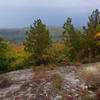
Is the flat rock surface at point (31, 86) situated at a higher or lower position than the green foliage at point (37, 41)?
lower

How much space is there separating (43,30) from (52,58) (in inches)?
134

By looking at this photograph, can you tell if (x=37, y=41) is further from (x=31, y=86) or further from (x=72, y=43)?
(x=31, y=86)

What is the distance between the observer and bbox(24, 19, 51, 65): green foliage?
27.2 meters

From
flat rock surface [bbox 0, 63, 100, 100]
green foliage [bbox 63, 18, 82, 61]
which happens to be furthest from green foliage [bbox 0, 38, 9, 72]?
green foliage [bbox 63, 18, 82, 61]

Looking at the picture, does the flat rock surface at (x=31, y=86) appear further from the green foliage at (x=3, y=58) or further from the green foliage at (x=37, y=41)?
the green foliage at (x=37, y=41)

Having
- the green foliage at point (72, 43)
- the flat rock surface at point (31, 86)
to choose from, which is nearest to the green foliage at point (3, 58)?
the flat rock surface at point (31, 86)

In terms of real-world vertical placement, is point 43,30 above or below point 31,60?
above

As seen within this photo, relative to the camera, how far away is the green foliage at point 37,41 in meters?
27.2

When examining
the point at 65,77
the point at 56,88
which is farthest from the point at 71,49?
the point at 56,88

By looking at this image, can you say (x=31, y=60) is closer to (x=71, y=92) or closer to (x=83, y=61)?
(x=83, y=61)

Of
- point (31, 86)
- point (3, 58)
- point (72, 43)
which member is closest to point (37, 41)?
point (3, 58)

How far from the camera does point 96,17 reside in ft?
114

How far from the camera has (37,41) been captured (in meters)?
27.2

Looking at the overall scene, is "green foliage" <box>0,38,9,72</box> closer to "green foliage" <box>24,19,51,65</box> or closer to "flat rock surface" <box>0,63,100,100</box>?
"green foliage" <box>24,19,51,65</box>
